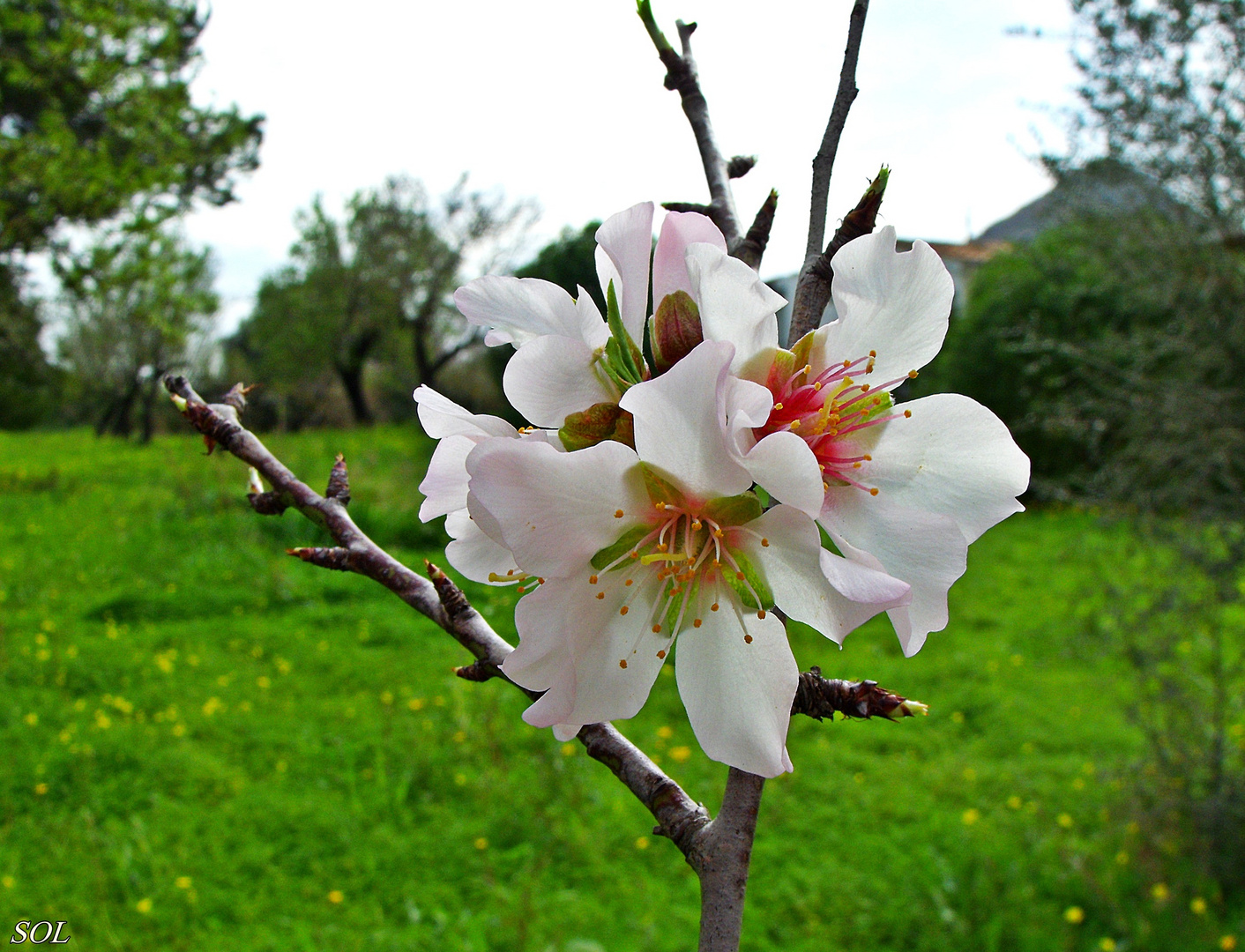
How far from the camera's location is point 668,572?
60cm

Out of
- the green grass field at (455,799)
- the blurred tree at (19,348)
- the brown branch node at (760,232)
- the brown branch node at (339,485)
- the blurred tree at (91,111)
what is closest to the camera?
the brown branch node at (760,232)

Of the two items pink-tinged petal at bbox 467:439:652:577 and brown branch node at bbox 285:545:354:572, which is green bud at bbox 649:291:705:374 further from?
brown branch node at bbox 285:545:354:572

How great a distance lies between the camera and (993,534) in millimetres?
7867

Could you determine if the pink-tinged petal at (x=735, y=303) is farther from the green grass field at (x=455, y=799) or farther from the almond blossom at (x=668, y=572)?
the green grass field at (x=455, y=799)

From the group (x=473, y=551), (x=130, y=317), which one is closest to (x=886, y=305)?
(x=473, y=551)

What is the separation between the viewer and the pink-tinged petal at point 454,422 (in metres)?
0.64

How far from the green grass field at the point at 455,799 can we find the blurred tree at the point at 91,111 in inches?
164

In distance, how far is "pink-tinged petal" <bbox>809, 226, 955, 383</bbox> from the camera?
615mm

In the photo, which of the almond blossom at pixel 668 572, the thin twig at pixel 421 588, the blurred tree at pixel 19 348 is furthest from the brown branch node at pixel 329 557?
the blurred tree at pixel 19 348

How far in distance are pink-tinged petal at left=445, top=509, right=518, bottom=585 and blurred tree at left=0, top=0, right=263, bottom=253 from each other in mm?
8262

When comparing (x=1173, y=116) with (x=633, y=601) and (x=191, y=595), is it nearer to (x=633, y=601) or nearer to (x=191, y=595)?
(x=633, y=601)

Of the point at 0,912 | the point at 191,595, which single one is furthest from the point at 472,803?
the point at 191,595

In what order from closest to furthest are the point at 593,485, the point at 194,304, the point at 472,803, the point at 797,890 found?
the point at 593,485 < the point at 797,890 < the point at 472,803 < the point at 194,304

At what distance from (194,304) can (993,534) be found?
8.42 m
